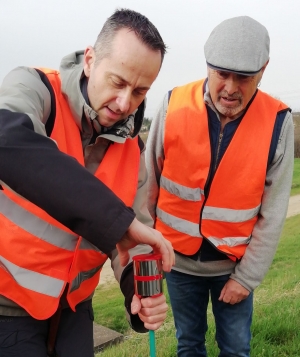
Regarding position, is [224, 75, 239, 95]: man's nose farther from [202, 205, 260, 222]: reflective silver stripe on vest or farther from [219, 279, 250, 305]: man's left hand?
[219, 279, 250, 305]: man's left hand

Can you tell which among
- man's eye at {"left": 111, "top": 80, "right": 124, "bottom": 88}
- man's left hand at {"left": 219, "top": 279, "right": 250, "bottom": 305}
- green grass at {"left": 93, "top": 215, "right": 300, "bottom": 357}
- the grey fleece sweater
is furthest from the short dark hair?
green grass at {"left": 93, "top": 215, "right": 300, "bottom": 357}

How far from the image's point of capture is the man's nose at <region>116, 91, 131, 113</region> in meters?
2.15

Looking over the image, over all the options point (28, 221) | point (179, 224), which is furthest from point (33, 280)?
point (179, 224)

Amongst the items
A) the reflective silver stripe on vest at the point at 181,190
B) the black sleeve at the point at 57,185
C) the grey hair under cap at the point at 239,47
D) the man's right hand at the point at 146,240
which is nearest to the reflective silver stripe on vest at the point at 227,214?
the reflective silver stripe on vest at the point at 181,190

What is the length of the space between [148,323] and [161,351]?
184 cm

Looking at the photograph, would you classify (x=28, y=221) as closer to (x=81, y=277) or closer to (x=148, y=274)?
(x=81, y=277)

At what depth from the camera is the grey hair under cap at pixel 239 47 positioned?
9.57 feet

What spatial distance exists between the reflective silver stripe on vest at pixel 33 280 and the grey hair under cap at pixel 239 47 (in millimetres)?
1612

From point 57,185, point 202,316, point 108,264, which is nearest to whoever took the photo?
point 57,185

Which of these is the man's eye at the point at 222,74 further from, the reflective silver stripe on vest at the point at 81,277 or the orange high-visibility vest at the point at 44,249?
the reflective silver stripe on vest at the point at 81,277

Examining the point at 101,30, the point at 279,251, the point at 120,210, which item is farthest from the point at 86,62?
the point at 279,251

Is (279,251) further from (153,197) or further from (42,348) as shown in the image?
(42,348)

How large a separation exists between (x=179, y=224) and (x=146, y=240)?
5.05 ft

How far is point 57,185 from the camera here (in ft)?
5.23
